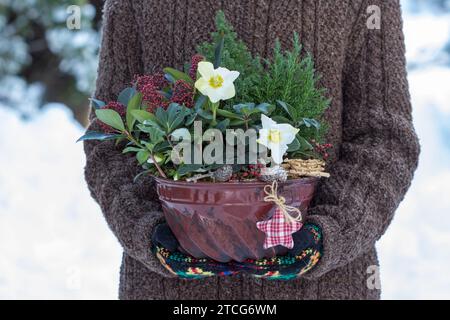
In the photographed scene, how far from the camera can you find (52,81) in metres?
2.90

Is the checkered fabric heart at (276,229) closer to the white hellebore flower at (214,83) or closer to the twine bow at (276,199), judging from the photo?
the twine bow at (276,199)

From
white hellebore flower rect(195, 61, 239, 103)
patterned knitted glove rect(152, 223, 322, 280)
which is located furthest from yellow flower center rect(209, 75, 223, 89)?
patterned knitted glove rect(152, 223, 322, 280)

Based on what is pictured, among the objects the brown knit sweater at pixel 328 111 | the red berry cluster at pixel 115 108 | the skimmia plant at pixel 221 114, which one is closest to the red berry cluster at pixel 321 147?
the skimmia plant at pixel 221 114

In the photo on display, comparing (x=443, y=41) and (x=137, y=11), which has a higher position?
(x=443, y=41)

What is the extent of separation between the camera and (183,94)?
0.77m

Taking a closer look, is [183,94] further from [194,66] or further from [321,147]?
[321,147]

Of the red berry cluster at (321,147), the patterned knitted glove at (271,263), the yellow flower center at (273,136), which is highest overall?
the yellow flower center at (273,136)

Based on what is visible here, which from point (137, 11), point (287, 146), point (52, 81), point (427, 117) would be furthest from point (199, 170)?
point (52, 81)

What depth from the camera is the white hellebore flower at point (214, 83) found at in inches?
28.8

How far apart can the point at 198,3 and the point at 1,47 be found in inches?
72.4

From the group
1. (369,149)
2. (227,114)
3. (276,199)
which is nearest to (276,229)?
(276,199)

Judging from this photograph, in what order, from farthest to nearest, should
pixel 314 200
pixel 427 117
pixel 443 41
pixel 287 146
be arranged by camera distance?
1. pixel 443 41
2. pixel 427 117
3. pixel 314 200
4. pixel 287 146

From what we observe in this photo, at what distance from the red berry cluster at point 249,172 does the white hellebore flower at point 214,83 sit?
0.09m
